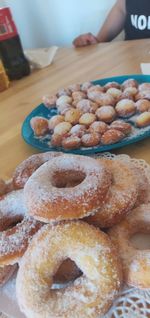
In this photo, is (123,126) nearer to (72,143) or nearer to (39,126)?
(72,143)

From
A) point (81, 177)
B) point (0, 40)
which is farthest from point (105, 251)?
point (0, 40)

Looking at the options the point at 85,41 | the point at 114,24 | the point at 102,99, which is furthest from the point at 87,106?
the point at 114,24

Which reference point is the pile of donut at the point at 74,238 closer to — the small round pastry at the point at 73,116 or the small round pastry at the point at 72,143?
the small round pastry at the point at 72,143

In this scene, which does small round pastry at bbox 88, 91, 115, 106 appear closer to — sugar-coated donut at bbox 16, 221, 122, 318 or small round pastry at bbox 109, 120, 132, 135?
small round pastry at bbox 109, 120, 132, 135

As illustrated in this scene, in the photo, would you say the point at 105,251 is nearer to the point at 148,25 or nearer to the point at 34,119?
the point at 34,119

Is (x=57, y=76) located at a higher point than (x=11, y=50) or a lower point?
lower

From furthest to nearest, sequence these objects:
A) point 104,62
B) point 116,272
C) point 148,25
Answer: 1. point 148,25
2. point 104,62
3. point 116,272

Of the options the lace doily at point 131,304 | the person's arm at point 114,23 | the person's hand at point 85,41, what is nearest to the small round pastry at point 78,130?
the lace doily at point 131,304
